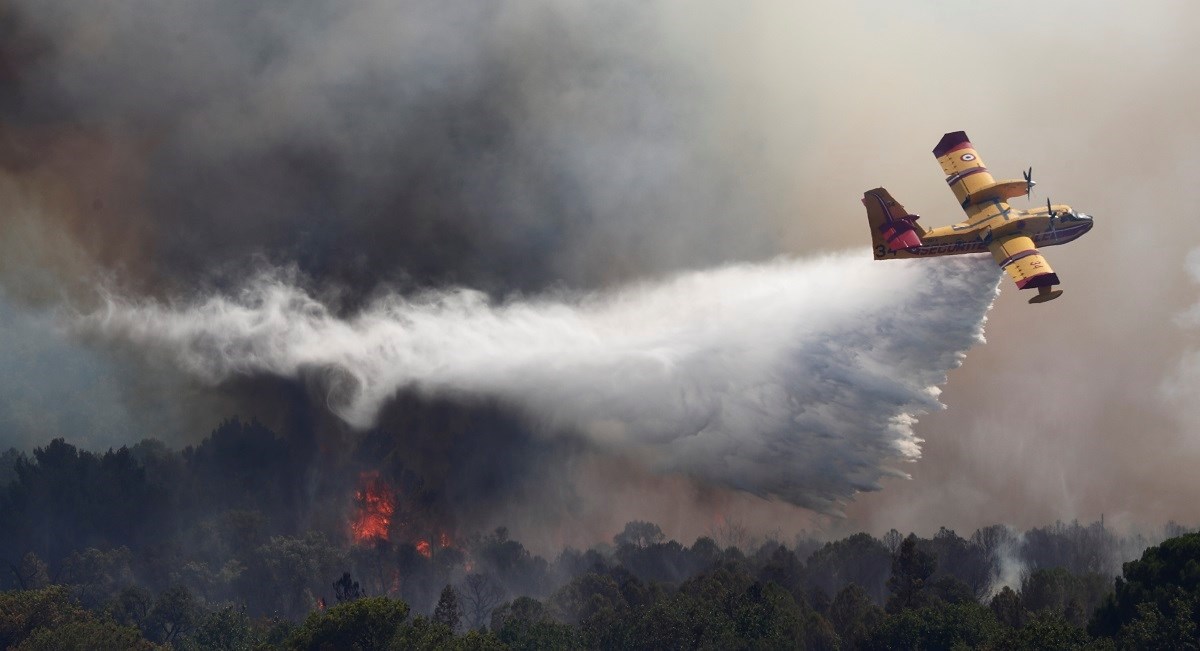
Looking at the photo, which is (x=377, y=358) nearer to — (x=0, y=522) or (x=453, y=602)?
(x=453, y=602)

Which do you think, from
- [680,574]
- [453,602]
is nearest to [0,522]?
[453,602]

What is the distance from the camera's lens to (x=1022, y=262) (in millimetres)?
60344

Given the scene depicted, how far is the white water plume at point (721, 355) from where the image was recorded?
65.0 meters

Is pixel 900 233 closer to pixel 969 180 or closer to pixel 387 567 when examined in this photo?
pixel 969 180

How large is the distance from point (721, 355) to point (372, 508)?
150ft

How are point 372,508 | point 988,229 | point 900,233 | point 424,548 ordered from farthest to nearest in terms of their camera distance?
point 424,548 → point 372,508 → point 900,233 → point 988,229

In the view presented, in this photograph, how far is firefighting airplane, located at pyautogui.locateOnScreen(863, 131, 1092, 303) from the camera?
60375 mm

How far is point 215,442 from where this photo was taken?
11238cm

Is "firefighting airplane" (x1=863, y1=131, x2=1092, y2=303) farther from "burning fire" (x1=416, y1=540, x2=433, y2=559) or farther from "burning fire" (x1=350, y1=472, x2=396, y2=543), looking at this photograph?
"burning fire" (x1=416, y1=540, x2=433, y2=559)

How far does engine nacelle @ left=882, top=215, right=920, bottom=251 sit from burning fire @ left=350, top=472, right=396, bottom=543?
52696 millimetres

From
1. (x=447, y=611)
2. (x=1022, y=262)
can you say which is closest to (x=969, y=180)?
(x=1022, y=262)

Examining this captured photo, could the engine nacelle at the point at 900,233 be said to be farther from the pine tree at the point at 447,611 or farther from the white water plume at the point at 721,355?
the pine tree at the point at 447,611

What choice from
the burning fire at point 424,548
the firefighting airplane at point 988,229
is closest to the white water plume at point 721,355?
the firefighting airplane at point 988,229

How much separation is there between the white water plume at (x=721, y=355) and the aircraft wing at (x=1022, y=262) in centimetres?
254
